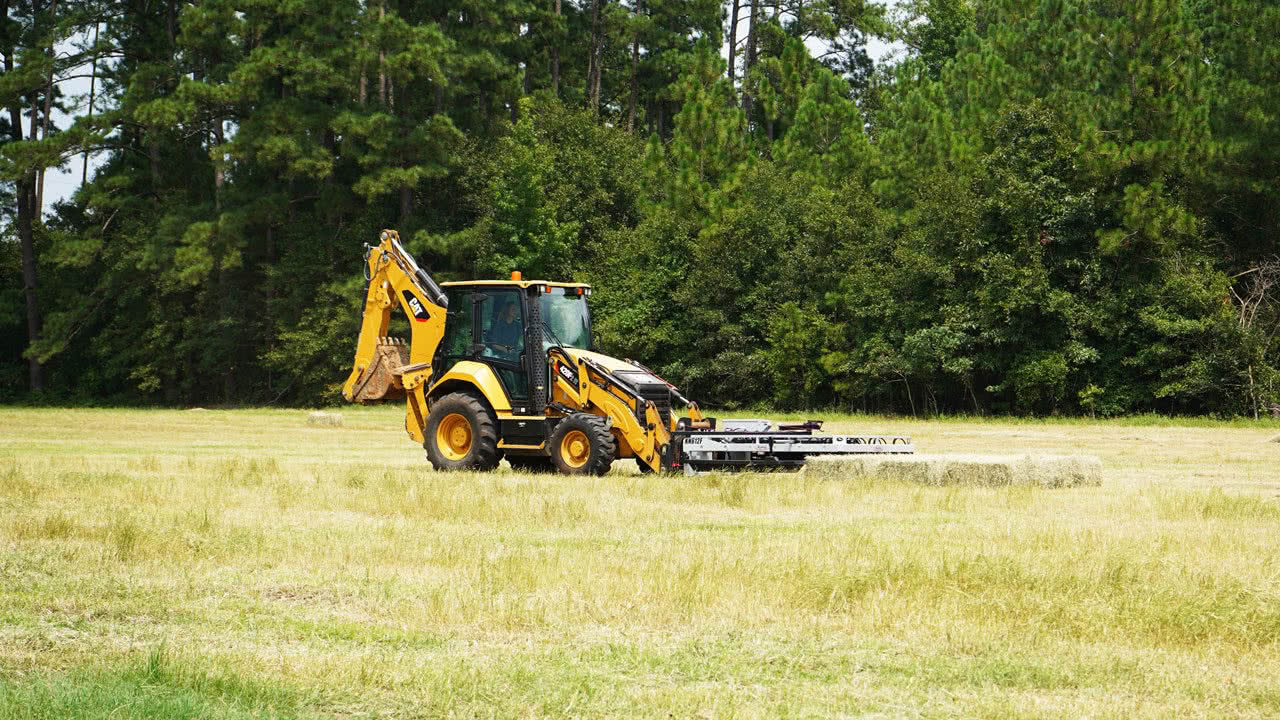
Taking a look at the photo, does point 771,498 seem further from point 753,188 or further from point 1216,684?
point 753,188

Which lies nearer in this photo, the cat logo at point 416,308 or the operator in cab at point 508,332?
the operator in cab at point 508,332

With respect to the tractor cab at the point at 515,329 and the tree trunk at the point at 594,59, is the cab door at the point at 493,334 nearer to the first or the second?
the tractor cab at the point at 515,329

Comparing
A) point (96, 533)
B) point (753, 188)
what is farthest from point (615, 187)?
point (96, 533)

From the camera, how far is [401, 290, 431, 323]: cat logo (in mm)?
21375

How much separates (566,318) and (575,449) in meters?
2.23

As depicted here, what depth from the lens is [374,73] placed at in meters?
52.3

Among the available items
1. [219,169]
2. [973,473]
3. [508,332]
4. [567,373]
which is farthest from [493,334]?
[219,169]

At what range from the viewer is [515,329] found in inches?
808

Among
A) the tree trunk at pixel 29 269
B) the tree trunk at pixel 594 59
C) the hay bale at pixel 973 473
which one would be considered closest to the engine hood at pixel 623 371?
the hay bale at pixel 973 473

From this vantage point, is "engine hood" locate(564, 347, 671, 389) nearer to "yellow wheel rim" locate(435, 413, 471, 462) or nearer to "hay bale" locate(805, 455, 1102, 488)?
"yellow wheel rim" locate(435, 413, 471, 462)

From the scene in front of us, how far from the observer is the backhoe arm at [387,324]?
21281 mm

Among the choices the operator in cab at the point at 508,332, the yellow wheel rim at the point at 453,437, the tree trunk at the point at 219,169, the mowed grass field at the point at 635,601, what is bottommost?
the mowed grass field at the point at 635,601

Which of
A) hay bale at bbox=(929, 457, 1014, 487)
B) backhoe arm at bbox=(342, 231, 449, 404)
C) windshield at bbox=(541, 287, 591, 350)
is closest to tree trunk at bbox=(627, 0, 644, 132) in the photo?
backhoe arm at bbox=(342, 231, 449, 404)

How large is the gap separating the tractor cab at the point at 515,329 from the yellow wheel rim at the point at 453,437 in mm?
829
